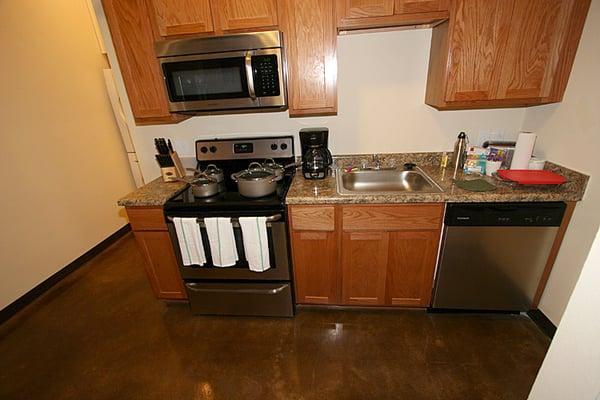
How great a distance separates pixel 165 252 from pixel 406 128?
2.03 m

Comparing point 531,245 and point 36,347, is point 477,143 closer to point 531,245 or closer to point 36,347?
point 531,245

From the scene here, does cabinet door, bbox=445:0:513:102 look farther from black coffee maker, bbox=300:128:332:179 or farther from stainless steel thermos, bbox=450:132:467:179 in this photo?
black coffee maker, bbox=300:128:332:179

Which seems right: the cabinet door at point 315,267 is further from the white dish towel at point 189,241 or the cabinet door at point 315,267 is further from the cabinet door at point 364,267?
the white dish towel at point 189,241

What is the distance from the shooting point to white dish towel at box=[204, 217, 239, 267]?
5.30ft

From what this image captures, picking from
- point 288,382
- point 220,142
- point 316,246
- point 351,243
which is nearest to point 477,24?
point 351,243

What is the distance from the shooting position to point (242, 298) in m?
1.86

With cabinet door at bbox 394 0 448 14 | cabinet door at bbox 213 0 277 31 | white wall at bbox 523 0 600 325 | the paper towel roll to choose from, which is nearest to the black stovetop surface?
cabinet door at bbox 213 0 277 31

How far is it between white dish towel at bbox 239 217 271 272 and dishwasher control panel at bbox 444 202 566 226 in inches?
43.9

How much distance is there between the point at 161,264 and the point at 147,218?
378mm

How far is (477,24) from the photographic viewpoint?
146cm

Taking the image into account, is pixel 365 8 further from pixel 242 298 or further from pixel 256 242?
pixel 242 298

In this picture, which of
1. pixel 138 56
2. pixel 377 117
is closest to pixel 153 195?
pixel 138 56

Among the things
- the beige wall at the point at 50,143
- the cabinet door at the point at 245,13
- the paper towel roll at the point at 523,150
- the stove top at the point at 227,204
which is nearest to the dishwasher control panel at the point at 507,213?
the paper towel roll at the point at 523,150

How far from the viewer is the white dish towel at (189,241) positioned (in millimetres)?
1644
